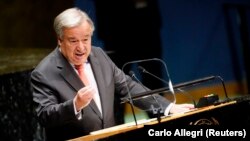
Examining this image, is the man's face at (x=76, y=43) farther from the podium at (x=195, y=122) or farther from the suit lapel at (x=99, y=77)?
the podium at (x=195, y=122)

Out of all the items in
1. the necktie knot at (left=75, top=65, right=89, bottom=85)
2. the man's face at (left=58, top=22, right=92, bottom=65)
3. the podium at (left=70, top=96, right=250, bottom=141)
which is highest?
Result: the man's face at (left=58, top=22, right=92, bottom=65)

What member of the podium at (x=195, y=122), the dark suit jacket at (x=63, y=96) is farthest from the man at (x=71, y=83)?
the podium at (x=195, y=122)

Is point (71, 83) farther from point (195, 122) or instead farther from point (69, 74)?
point (195, 122)

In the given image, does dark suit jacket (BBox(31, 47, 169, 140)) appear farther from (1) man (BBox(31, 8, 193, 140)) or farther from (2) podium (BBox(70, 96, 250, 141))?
(2) podium (BBox(70, 96, 250, 141))

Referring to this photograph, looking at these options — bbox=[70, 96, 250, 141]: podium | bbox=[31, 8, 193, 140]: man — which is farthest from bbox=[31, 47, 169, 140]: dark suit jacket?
bbox=[70, 96, 250, 141]: podium

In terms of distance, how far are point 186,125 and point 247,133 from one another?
24 cm

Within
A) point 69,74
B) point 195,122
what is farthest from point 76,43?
point 195,122

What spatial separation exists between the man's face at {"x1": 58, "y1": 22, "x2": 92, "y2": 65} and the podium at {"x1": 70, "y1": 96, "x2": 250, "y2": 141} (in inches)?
23.5

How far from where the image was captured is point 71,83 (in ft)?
7.73

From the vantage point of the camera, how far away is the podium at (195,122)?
1710 mm

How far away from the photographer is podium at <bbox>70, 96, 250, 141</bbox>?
5.61 ft

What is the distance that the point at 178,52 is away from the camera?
6.06 meters

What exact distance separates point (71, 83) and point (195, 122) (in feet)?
2.51

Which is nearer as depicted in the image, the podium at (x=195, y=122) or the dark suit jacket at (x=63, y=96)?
the podium at (x=195, y=122)
